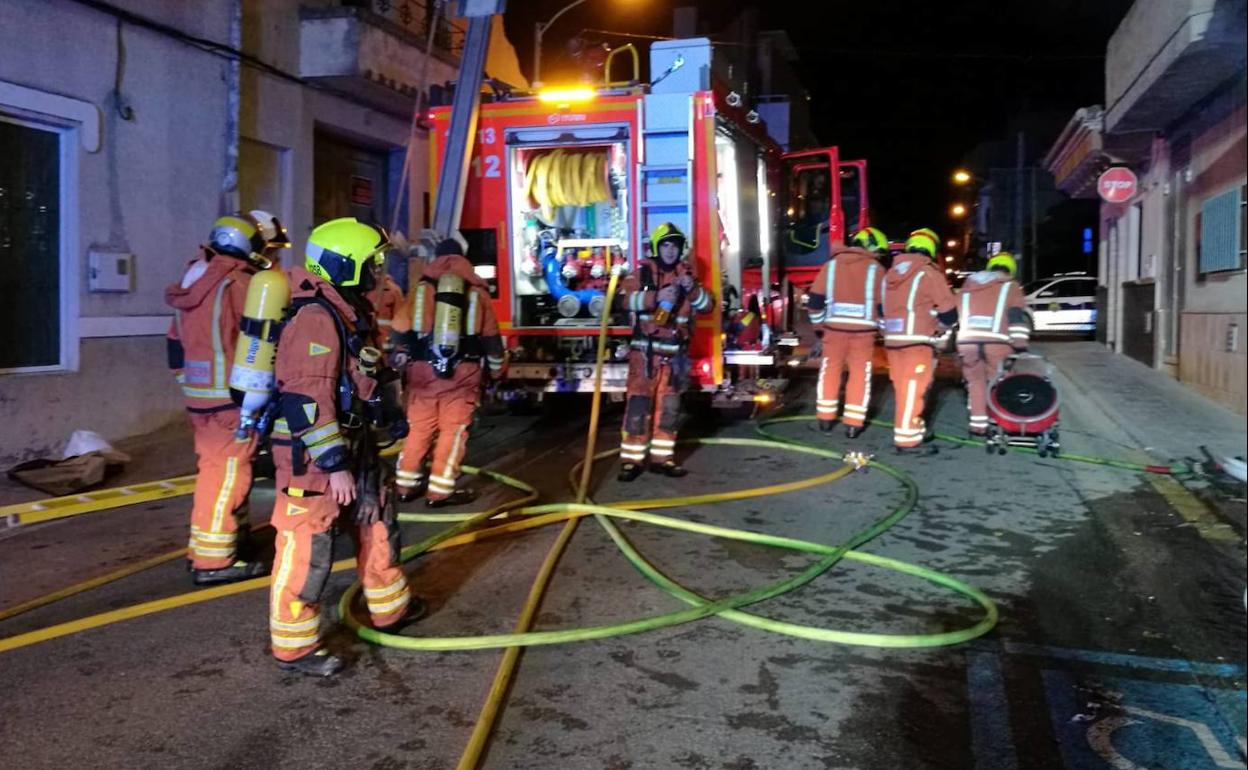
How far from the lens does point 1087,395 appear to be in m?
11.1

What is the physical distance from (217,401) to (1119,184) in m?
13.5

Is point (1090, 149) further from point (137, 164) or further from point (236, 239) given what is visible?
point (236, 239)

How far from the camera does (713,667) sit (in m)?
3.80

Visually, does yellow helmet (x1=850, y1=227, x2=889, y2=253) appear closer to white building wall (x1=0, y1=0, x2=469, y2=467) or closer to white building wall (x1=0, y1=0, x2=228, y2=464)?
white building wall (x1=0, y1=0, x2=469, y2=467)

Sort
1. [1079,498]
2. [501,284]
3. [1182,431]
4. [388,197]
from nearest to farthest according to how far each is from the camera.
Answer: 1. [1079,498]
2. [1182,431]
3. [501,284]
4. [388,197]

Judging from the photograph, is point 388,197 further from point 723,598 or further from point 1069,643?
point 1069,643

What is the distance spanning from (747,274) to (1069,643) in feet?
19.8

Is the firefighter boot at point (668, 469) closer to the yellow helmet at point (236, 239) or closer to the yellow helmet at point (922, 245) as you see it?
the yellow helmet at point (922, 245)

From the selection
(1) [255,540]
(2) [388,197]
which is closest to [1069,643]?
(1) [255,540]

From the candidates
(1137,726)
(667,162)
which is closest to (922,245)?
(667,162)

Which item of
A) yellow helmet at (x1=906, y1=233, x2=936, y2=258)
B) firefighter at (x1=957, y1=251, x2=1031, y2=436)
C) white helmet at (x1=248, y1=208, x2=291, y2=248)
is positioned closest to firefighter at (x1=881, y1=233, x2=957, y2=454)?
yellow helmet at (x1=906, y1=233, x2=936, y2=258)

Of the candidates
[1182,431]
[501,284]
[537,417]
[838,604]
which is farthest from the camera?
[537,417]

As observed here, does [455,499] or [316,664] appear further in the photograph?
[455,499]

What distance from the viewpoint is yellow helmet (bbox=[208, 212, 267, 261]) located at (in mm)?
4867
